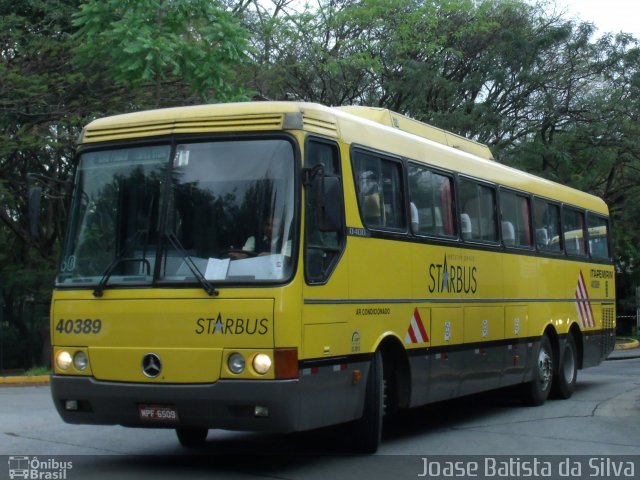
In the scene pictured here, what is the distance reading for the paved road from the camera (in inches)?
356

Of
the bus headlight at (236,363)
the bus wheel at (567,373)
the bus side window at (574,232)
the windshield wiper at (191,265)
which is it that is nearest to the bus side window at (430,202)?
the windshield wiper at (191,265)

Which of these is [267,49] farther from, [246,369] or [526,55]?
[246,369]

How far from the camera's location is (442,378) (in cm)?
1123

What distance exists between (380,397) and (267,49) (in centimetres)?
2194

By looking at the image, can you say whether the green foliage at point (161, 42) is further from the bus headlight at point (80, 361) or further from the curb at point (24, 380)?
the bus headlight at point (80, 361)

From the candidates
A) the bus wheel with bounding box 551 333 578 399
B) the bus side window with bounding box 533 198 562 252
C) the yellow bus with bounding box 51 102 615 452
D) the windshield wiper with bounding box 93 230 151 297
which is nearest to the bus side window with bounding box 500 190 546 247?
the bus side window with bounding box 533 198 562 252

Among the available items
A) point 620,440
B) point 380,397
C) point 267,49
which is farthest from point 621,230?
point 380,397

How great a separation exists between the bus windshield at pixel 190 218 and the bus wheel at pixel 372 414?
6.19 ft

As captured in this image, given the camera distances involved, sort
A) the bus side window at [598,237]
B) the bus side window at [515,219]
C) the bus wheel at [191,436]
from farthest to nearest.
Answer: the bus side window at [598,237] < the bus side window at [515,219] < the bus wheel at [191,436]

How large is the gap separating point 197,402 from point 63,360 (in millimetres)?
1423

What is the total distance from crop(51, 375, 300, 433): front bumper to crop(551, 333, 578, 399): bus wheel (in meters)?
8.13

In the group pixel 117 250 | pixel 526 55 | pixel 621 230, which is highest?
pixel 526 55

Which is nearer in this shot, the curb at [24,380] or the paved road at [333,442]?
the paved road at [333,442]

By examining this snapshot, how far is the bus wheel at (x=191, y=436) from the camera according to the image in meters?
10.2
